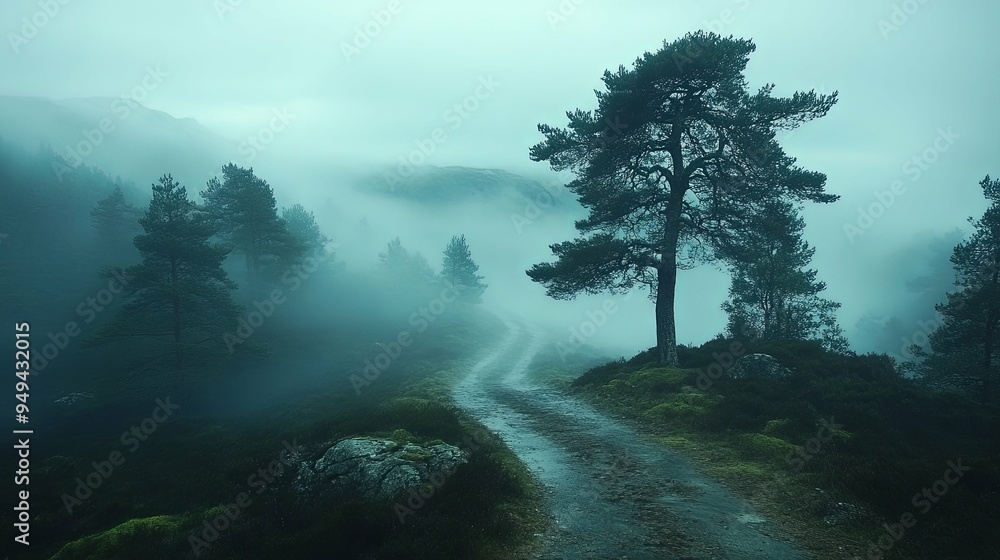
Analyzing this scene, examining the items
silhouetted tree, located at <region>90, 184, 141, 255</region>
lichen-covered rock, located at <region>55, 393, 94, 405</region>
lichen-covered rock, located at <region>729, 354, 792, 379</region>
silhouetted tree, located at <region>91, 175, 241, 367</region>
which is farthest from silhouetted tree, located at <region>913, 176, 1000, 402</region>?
silhouetted tree, located at <region>90, 184, 141, 255</region>

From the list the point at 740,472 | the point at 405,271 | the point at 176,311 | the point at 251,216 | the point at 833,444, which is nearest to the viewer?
the point at 740,472

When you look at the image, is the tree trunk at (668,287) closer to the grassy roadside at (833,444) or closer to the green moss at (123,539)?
the grassy roadside at (833,444)

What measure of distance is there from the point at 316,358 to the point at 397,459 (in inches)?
1262

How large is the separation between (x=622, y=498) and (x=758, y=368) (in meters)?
12.3

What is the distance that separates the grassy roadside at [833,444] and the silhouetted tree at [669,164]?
470 cm

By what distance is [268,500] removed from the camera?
9.89 m

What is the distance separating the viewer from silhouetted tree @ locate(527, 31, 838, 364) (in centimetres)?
1784

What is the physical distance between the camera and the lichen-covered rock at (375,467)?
923 cm

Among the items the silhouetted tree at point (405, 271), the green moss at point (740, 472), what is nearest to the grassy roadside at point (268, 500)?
the green moss at point (740, 472)

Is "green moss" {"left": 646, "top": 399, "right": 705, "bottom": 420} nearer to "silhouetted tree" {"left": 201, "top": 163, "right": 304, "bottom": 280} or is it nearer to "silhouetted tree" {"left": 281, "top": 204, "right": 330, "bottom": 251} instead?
"silhouetted tree" {"left": 201, "top": 163, "right": 304, "bottom": 280}

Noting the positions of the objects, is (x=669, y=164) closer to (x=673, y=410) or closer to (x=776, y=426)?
(x=673, y=410)

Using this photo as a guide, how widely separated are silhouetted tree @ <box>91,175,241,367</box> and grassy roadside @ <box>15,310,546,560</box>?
6847mm

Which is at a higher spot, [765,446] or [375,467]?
[765,446]

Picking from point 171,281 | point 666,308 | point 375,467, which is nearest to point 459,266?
point 171,281
